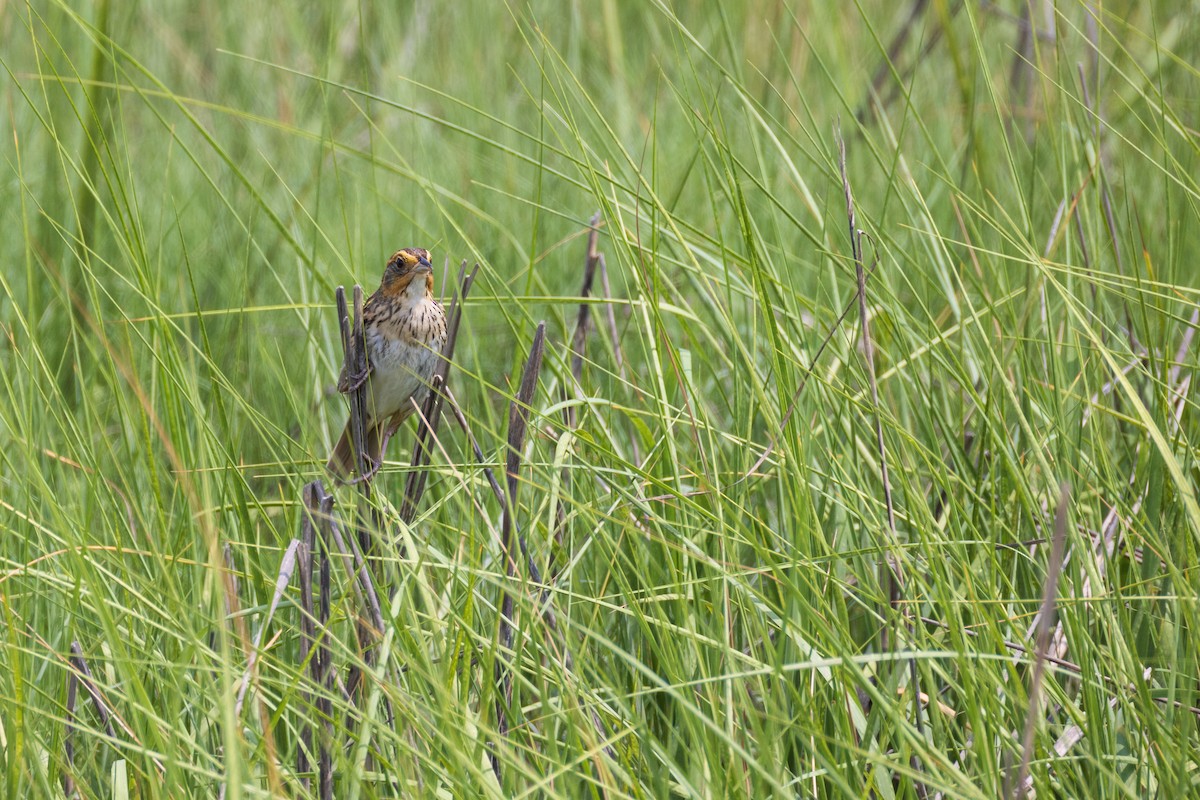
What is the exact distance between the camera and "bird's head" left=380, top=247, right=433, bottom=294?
10.8 feet

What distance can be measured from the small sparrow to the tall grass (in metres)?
0.13

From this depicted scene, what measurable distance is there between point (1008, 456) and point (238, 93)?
5.35m

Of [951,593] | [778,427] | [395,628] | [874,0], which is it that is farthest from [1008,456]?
[874,0]

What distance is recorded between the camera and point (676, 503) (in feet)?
8.35

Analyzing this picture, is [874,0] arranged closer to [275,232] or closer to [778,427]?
[275,232]

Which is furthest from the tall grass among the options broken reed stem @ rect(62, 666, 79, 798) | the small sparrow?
the small sparrow

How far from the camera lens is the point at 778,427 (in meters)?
2.24

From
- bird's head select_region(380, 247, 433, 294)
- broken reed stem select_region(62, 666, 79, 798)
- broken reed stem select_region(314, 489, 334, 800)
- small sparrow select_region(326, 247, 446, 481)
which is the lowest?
broken reed stem select_region(62, 666, 79, 798)

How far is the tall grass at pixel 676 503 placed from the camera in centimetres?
211

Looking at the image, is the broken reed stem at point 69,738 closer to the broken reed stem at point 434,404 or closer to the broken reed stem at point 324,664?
the broken reed stem at point 324,664

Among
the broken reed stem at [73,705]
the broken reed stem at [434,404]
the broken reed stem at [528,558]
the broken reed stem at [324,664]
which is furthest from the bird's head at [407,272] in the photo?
the broken reed stem at [73,705]

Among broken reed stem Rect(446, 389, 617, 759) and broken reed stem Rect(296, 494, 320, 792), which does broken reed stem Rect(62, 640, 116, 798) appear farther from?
broken reed stem Rect(446, 389, 617, 759)

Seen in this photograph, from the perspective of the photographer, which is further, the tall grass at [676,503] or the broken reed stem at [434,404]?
the broken reed stem at [434,404]

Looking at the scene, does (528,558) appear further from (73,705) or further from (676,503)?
(73,705)
